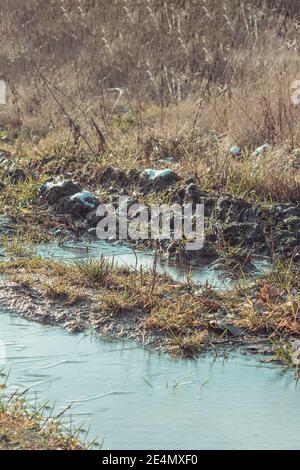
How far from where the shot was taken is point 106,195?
727 cm

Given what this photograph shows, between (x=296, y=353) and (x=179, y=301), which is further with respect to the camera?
(x=179, y=301)

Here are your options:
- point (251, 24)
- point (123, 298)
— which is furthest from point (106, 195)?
point (251, 24)

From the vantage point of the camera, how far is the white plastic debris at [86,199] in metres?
7.00

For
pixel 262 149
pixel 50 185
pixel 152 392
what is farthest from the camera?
pixel 262 149

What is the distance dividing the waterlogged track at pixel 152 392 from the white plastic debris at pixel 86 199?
197 centimetres

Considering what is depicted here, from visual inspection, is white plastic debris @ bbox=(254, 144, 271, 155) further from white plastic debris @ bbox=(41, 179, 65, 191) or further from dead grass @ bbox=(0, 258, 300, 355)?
dead grass @ bbox=(0, 258, 300, 355)

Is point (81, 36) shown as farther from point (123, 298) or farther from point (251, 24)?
point (123, 298)

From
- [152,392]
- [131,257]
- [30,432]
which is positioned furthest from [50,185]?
[30,432]

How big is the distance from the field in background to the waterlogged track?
8.28 feet

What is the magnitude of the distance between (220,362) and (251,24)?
24.1ft

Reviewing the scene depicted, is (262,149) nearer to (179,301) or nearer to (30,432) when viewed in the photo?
(179,301)

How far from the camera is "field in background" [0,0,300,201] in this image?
26.0 feet

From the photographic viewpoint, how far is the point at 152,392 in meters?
4.32

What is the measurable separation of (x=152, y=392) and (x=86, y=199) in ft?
9.50
